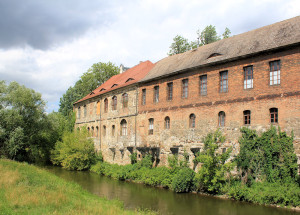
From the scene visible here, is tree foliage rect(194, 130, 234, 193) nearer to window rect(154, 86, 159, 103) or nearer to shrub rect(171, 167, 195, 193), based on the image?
shrub rect(171, 167, 195, 193)

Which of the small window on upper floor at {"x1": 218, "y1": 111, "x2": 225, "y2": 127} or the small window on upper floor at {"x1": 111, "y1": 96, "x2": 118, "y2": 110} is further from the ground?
the small window on upper floor at {"x1": 111, "y1": 96, "x2": 118, "y2": 110}

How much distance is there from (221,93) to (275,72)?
336cm

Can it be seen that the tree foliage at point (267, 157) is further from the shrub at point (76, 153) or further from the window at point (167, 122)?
the shrub at point (76, 153)

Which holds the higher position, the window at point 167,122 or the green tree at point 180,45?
the green tree at point 180,45

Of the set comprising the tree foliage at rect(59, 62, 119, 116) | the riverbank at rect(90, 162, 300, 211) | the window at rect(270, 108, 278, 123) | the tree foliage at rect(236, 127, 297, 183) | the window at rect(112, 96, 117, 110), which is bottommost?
the riverbank at rect(90, 162, 300, 211)

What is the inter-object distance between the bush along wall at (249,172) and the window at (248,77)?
260 centimetres

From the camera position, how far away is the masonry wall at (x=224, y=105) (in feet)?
45.1

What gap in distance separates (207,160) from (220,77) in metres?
5.60

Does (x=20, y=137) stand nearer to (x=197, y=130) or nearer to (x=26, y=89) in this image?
(x=26, y=89)

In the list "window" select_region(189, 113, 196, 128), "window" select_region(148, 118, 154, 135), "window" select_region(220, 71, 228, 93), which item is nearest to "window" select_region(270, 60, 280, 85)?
"window" select_region(220, 71, 228, 93)

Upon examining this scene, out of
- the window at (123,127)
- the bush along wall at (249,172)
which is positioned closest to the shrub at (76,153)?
the window at (123,127)

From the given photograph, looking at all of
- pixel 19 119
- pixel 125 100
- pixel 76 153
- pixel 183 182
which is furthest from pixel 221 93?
pixel 19 119

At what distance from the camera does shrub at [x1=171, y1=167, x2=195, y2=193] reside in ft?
51.3

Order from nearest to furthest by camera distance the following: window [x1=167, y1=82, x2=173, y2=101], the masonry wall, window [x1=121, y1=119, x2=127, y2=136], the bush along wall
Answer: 1. the bush along wall
2. the masonry wall
3. window [x1=167, y1=82, x2=173, y2=101]
4. window [x1=121, y1=119, x2=127, y2=136]
